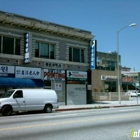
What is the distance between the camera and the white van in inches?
684

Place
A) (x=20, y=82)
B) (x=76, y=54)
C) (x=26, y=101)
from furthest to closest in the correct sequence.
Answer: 1. (x=76, y=54)
2. (x=20, y=82)
3. (x=26, y=101)

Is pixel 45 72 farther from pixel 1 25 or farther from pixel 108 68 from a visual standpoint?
pixel 108 68

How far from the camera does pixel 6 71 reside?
2334 cm

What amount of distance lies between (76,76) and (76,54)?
9.16 feet

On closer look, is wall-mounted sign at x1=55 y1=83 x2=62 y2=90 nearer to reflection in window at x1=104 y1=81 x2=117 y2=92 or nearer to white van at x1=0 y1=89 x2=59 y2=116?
white van at x1=0 y1=89 x2=59 y2=116

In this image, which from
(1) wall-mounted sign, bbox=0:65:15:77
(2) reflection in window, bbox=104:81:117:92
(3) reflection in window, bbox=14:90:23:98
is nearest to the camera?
(3) reflection in window, bbox=14:90:23:98

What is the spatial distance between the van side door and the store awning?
15.2 feet

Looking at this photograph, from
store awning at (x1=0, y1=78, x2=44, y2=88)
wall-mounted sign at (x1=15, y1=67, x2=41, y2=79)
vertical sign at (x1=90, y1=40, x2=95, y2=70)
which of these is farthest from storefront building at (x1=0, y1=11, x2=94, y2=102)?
vertical sign at (x1=90, y1=40, x2=95, y2=70)

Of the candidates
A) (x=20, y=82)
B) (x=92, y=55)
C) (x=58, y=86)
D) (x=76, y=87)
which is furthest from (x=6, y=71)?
(x=92, y=55)

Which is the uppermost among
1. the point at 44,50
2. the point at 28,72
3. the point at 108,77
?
the point at 44,50

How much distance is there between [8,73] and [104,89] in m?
32.1

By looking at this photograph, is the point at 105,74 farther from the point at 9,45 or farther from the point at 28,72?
A: the point at 9,45

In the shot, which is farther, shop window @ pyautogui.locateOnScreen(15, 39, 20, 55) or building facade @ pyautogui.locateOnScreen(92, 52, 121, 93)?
building facade @ pyautogui.locateOnScreen(92, 52, 121, 93)

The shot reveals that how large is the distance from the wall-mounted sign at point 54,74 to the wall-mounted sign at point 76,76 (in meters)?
0.82
